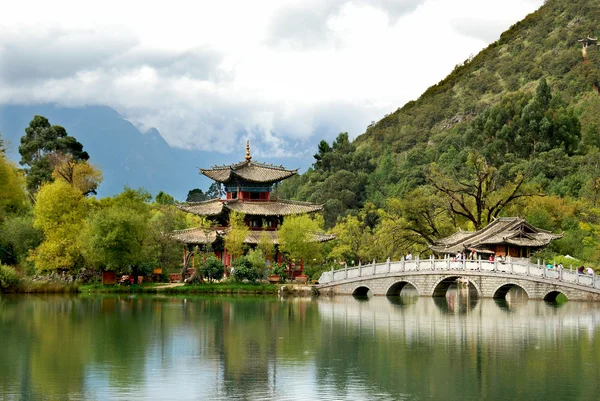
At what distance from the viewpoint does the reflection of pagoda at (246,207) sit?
55.8 meters

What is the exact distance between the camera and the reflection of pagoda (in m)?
55.8

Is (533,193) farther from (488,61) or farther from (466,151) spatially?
(488,61)

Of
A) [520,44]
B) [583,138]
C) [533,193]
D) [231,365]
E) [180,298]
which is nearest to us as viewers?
[231,365]

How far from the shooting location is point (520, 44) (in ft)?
400

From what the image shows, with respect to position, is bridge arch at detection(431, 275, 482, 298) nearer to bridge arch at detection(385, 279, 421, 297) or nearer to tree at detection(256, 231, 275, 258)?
bridge arch at detection(385, 279, 421, 297)

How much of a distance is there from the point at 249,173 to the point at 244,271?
36.3ft

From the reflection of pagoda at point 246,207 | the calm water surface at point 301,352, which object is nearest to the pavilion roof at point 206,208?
the reflection of pagoda at point 246,207

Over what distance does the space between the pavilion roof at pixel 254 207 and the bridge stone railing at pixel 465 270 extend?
30.7 ft

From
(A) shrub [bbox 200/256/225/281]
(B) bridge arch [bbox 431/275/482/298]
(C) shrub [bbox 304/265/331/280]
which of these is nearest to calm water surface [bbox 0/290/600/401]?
(B) bridge arch [bbox 431/275/482/298]

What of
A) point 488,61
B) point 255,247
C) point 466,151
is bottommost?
point 255,247

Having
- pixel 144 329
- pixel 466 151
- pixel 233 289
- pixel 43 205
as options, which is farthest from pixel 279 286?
pixel 466 151

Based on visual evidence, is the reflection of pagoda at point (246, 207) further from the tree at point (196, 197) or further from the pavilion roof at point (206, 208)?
the tree at point (196, 197)

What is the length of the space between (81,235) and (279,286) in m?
10.9

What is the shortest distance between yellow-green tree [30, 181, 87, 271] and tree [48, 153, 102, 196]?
49.2 ft
